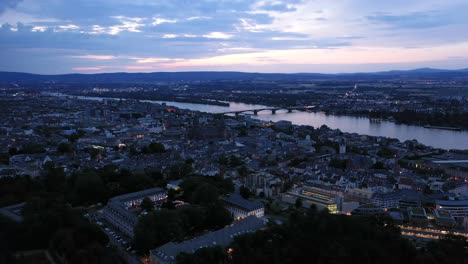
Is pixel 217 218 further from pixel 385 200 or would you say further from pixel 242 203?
pixel 385 200

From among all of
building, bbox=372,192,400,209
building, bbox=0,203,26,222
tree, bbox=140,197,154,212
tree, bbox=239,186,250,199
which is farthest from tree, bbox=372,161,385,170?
building, bbox=0,203,26,222

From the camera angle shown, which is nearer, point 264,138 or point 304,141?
point 304,141

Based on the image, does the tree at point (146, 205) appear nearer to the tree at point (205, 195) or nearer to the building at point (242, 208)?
the tree at point (205, 195)

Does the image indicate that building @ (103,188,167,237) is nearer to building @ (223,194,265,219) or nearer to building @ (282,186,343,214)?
building @ (223,194,265,219)

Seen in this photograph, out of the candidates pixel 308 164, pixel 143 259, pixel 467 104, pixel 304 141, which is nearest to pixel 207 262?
pixel 143 259

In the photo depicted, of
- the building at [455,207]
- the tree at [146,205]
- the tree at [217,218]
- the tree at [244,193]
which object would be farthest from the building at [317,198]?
the tree at [146,205]

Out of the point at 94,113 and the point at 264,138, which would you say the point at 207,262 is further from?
the point at 94,113

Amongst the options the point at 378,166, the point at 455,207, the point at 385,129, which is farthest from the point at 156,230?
the point at 385,129
